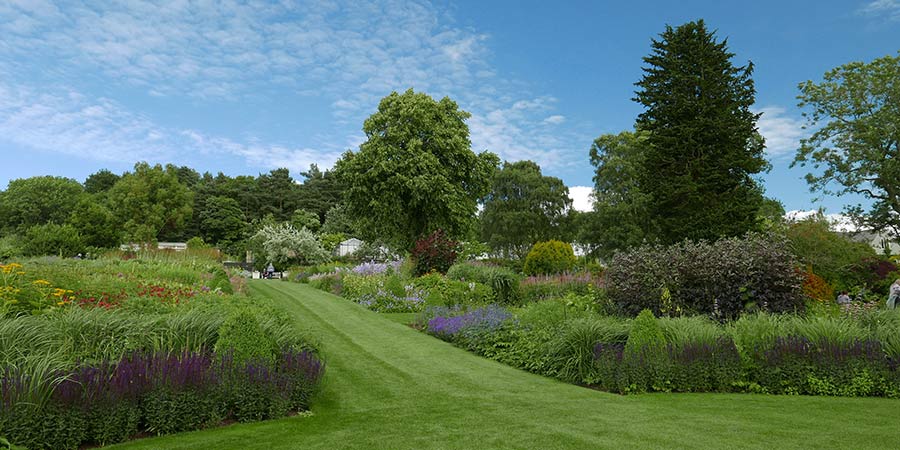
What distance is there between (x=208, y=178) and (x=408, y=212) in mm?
47772

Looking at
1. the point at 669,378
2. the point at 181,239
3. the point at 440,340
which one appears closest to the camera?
the point at 669,378

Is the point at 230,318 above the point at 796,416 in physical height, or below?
above

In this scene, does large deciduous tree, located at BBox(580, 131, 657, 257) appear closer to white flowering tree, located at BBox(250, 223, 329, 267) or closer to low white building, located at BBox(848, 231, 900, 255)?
low white building, located at BBox(848, 231, 900, 255)

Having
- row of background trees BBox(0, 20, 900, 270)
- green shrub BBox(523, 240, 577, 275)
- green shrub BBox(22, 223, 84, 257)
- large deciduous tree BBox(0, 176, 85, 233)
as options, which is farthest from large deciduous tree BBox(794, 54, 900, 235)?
large deciduous tree BBox(0, 176, 85, 233)

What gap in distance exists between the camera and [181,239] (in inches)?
2281

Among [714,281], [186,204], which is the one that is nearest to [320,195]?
[186,204]

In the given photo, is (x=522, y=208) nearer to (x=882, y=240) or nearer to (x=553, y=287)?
(x=882, y=240)

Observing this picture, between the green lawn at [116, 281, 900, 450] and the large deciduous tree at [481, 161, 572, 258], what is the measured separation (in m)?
37.1

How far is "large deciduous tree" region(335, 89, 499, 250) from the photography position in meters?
25.9

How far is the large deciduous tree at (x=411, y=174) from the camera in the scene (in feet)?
85.1

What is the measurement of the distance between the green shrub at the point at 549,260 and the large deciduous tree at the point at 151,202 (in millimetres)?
41482

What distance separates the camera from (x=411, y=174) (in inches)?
1019

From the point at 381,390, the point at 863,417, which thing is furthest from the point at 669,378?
the point at 381,390

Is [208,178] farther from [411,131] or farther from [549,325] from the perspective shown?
[549,325]
